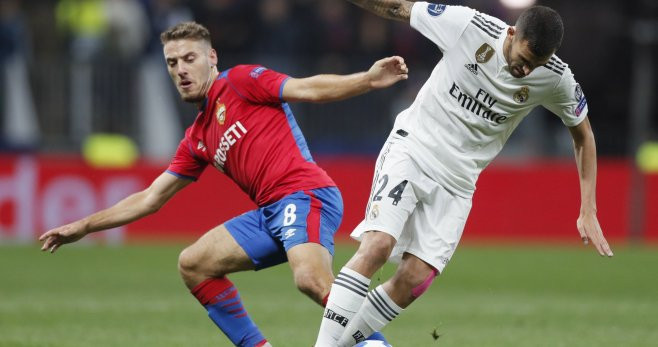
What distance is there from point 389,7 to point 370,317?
1.94 meters

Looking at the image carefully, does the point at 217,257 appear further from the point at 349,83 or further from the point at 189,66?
the point at 349,83

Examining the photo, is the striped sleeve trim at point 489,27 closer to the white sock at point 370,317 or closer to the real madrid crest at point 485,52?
the real madrid crest at point 485,52

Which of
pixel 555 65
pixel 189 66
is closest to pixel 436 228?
pixel 555 65

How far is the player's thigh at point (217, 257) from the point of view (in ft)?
25.2

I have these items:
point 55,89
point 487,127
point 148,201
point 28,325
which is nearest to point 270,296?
point 28,325

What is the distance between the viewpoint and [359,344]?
7.23m

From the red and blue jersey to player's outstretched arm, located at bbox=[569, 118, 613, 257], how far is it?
1652mm

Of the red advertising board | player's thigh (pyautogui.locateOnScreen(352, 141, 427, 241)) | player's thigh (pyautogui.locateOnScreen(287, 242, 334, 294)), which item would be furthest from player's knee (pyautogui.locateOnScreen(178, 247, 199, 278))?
the red advertising board

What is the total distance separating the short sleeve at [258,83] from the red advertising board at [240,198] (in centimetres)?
1043

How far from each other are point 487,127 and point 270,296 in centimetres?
607

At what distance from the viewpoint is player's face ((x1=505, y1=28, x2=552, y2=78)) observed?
7.10 metres

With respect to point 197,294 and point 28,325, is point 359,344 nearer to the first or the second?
point 197,294

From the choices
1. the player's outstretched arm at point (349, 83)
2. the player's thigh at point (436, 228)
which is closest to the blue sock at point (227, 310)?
the player's thigh at point (436, 228)

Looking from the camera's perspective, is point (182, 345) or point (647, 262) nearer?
point (182, 345)
